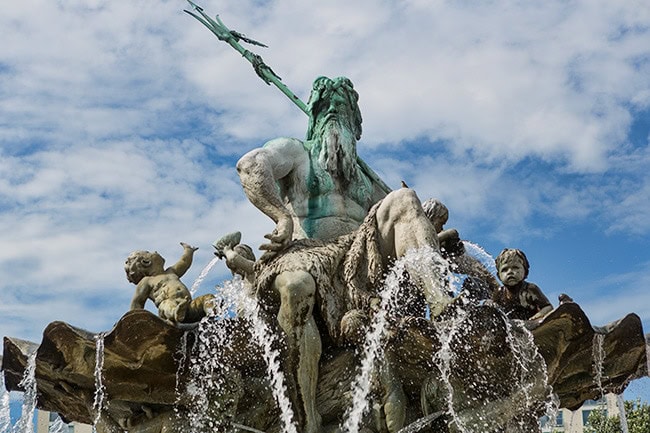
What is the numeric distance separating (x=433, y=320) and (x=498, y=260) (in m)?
1.10

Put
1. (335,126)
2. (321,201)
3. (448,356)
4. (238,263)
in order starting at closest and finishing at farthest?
(448,356) → (238,263) → (321,201) → (335,126)

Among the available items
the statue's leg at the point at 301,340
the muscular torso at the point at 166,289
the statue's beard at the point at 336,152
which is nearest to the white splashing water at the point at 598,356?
the statue's leg at the point at 301,340

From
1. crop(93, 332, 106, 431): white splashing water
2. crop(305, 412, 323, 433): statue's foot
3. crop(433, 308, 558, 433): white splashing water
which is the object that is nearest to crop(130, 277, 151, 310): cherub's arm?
crop(93, 332, 106, 431): white splashing water

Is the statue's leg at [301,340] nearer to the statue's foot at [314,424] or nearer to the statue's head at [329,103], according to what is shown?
the statue's foot at [314,424]

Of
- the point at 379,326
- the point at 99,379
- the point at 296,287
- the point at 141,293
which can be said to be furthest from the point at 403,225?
Result: the point at 99,379

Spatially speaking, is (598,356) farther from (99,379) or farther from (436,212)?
(99,379)

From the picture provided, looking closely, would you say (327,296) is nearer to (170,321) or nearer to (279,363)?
(279,363)

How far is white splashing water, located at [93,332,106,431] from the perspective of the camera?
805cm

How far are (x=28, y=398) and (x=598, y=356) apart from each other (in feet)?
15.3

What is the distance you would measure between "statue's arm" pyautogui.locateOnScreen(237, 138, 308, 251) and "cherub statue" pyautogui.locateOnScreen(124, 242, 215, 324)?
73 cm

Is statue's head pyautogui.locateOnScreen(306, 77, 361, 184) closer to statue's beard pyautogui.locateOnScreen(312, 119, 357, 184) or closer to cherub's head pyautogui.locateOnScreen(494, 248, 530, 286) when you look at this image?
statue's beard pyautogui.locateOnScreen(312, 119, 357, 184)

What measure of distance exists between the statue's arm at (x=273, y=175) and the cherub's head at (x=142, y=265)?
3.18ft

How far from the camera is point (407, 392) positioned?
27.0 feet

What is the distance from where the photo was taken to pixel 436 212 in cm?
923
